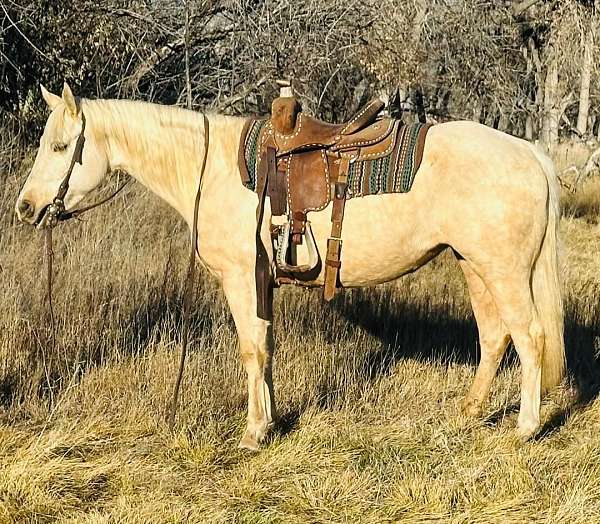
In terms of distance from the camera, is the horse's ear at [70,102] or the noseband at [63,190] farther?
the noseband at [63,190]

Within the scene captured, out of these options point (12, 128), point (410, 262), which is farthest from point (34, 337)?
point (12, 128)

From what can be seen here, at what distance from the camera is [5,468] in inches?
126

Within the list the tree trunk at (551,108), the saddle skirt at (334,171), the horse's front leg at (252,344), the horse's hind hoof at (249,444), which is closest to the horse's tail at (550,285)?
the saddle skirt at (334,171)

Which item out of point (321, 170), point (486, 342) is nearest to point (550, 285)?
point (486, 342)

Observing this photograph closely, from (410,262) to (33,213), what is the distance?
6.52ft

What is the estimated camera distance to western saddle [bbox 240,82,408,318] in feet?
11.4

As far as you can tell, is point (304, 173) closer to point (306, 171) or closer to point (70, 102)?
point (306, 171)

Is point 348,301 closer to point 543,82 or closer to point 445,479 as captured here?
point 445,479

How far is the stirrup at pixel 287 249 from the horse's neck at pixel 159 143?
47 cm

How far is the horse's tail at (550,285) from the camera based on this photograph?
3.59 meters

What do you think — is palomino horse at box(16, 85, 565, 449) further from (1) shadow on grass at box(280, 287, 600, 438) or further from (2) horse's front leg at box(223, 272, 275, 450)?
(1) shadow on grass at box(280, 287, 600, 438)

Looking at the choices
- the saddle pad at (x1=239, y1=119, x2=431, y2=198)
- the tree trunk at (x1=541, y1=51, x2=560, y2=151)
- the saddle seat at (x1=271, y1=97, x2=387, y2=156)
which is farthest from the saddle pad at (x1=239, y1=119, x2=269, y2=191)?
the tree trunk at (x1=541, y1=51, x2=560, y2=151)

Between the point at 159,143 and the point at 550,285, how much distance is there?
7.32ft

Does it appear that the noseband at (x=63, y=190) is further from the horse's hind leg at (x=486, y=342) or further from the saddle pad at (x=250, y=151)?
the horse's hind leg at (x=486, y=342)
